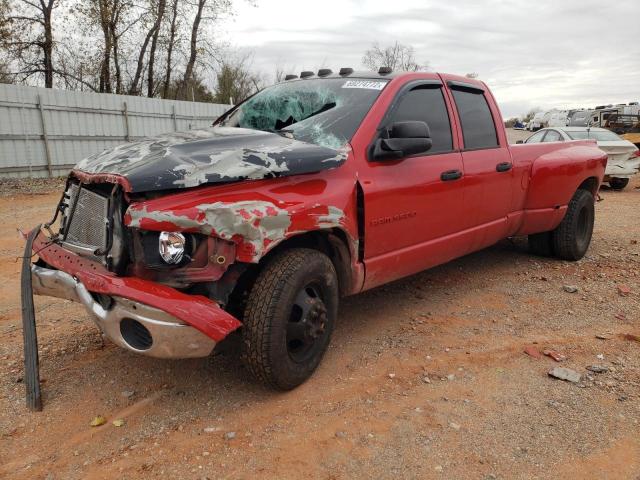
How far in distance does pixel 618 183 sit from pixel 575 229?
9909 millimetres

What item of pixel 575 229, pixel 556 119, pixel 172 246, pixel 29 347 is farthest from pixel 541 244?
pixel 556 119

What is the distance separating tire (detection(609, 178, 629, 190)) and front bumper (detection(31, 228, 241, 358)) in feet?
46.6

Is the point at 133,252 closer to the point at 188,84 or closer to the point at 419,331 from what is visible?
the point at 419,331

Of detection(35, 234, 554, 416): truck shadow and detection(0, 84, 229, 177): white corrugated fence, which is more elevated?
detection(0, 84, 229, 177): white corrugated fence

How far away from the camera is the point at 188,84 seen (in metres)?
24.8

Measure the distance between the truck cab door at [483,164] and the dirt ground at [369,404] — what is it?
2.33 ft

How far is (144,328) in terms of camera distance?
243cm

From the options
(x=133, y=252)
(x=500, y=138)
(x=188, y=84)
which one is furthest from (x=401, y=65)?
(x=133, y=252)

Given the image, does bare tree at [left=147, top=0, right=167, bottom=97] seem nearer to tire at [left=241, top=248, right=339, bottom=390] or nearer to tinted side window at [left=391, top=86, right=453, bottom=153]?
tinted side window at [left=391, top=86, right=453, bottom=153]

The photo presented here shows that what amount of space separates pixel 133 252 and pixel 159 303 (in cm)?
38

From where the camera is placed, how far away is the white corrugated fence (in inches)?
509

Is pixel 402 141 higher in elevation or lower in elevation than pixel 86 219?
higher

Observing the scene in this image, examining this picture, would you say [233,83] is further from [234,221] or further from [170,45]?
[234,221]

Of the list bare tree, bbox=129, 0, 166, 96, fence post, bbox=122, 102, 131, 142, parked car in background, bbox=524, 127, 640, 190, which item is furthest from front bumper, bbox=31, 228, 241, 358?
bare tree, bbox=129, 0, 166, 96
